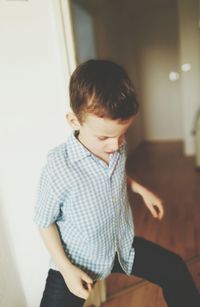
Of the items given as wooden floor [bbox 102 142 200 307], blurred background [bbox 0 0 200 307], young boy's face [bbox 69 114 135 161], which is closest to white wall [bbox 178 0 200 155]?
blurred background [bbox 0 0 200 307]

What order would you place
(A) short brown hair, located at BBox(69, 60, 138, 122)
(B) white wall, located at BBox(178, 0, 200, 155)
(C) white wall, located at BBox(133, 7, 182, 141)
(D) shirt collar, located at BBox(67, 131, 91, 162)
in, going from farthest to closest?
(C) white wall, located at BBox(133, 7, 182, 141) → (B) white wall, located at BBox(178, 0, 200, 155) → (D) shirt collar, located at BBox(67, 131, 91, 162) → (A) short brown hair, located at BBox(69, 60, 138, 122)

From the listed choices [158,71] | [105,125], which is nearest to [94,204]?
[105,125]

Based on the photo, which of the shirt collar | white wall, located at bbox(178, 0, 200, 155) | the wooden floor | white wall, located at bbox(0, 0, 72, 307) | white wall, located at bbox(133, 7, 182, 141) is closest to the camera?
the shirt collar

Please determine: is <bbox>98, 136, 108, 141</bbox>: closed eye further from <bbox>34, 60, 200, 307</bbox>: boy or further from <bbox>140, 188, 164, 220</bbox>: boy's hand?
<bbox>140, 188, 164, 220</bbox>: boy's hand

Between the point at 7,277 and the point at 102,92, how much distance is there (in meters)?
0.85

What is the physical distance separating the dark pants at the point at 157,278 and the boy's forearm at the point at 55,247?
0.12m

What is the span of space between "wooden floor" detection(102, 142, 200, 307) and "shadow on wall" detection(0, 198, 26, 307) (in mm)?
566

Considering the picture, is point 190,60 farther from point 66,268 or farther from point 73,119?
point 66,268

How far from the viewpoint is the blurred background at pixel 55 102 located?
112 cm

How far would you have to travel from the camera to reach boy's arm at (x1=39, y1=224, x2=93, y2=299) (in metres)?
0.85

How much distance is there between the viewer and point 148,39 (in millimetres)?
5102

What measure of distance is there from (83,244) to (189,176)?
9.09 feet

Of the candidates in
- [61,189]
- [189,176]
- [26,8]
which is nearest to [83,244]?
[61,189]

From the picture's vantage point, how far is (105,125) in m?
0.81
